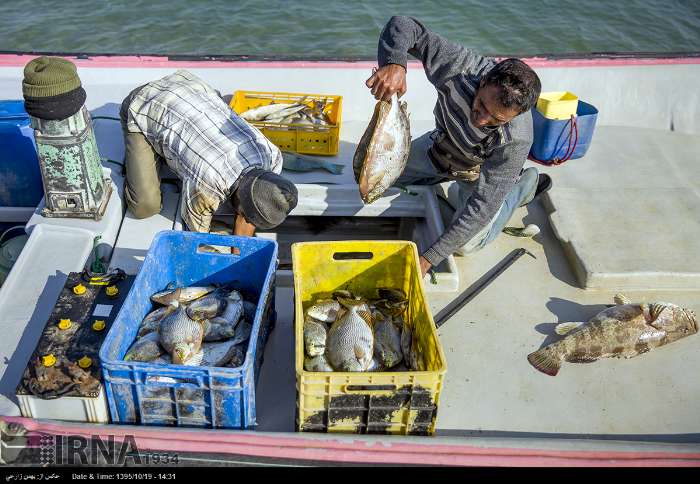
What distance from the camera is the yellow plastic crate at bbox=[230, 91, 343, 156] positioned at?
15.8 ft

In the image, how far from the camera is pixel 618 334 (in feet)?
11.7

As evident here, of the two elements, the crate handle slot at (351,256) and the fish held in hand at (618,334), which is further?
the crate handle slot at (351,256)

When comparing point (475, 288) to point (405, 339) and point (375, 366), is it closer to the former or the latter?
point (405, 339)

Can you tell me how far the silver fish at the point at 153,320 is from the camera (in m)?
3.15

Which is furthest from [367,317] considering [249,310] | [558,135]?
[558,135]

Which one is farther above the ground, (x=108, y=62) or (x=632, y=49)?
(x=108, y=62)

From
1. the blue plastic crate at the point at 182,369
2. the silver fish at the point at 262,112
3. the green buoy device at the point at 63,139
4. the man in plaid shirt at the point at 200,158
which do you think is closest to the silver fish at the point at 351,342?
the blue plastic crate at the point at 182,369

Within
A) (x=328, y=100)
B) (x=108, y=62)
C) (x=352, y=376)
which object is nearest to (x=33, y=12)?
(x=108, y=62)

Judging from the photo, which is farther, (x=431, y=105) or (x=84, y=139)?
(x=431, y=105)

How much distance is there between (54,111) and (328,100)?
2.34m

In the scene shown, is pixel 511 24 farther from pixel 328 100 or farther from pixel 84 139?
pixel 84 139

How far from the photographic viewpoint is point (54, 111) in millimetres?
3430

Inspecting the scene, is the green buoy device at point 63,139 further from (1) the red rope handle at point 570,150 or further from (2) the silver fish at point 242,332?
(1) the red rope handle at point 570,150

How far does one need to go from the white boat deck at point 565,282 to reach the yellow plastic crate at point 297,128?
0.68 ft
